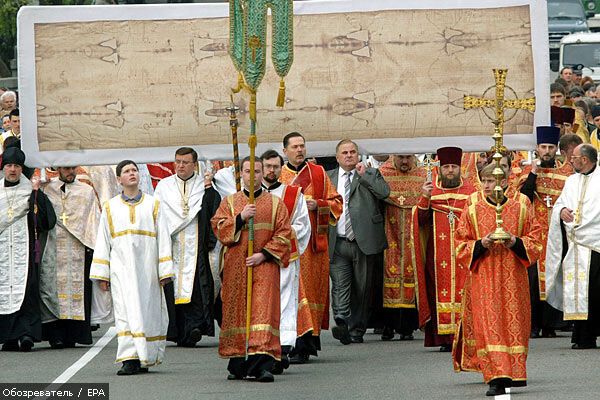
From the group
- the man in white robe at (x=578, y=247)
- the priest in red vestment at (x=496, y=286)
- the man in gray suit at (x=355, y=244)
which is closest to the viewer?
the priest in red vestment at (x=496, y=286)

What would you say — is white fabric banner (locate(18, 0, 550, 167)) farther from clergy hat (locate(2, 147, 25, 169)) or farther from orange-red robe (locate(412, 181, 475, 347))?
clergy hat (locate(2, 147, 25, 169))

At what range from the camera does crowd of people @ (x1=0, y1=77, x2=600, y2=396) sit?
597 inches

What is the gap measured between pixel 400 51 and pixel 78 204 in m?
3.80

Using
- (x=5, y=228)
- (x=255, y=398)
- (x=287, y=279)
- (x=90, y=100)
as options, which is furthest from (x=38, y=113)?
(x=255, y=398)

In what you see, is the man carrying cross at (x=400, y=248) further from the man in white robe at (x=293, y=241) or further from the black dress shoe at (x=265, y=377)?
the black dress shoe at (x=265, y=377)

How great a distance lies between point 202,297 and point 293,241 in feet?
11.1

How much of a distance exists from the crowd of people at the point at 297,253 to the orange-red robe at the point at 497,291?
1cm

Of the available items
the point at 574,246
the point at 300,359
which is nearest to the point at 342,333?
the point at 300,359

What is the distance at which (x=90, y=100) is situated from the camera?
681 inches

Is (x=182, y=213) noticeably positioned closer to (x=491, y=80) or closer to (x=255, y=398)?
(x=491, y=80)

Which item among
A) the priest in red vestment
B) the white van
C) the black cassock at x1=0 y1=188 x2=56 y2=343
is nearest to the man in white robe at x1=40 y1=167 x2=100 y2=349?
the black cassock at x1=0 y1=188 x2=56 y2=343

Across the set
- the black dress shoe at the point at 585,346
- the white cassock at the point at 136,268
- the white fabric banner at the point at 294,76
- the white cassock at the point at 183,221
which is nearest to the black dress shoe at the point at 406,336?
the black dress shoe at the point at 585,346

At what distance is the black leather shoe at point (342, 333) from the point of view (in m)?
18.3

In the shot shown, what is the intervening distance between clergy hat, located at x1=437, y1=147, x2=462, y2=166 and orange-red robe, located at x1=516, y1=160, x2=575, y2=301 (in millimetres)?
1990
